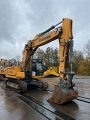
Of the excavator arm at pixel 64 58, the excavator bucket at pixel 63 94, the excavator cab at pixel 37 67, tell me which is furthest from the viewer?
the excavator cab at pixel 37 67

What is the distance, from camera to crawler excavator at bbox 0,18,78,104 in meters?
9.84

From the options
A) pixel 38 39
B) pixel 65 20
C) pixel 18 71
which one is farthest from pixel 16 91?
pixel 65 20

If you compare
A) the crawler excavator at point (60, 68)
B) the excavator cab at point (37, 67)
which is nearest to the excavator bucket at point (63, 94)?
the crawler excavator at point (60, 68)

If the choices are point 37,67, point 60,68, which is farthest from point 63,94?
point 37,67

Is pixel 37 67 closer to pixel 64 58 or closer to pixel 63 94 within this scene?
pixel 64 58

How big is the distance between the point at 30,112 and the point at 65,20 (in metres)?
5.04

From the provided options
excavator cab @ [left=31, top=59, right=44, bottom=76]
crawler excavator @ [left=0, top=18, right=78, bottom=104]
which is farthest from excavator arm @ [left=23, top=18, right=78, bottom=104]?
excavator cab @ [left=31, top=59, right=44, bottom=76]

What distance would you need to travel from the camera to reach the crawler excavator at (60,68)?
984cm

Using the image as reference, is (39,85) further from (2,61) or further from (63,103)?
(2,61)

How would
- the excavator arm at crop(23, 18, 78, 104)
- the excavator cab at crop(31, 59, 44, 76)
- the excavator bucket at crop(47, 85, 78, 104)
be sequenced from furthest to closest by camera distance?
the excavator cab at crop(31, 59, 44, 76)
the excavator arm at crop(23, 18, 78, 104)
the excavator bucket at crop(47, 85, 78, 104)

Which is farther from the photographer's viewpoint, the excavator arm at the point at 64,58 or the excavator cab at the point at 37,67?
the excavator cab at the point at 37,67

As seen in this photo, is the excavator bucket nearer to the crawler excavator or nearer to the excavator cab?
the crawler excavator

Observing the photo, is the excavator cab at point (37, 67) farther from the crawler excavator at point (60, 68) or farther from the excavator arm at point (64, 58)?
the excavator arm at point (64, 58)

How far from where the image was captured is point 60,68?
10719 millimetres
